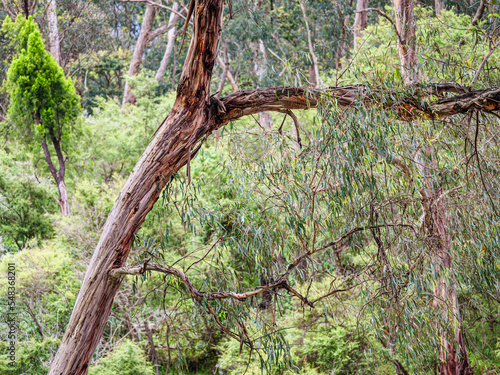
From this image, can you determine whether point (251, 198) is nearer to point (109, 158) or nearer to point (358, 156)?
point (358, 156)

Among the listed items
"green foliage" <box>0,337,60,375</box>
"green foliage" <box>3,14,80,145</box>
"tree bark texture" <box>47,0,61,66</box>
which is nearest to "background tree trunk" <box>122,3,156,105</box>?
"tree bark texture" <box>47,0,61,66</box>

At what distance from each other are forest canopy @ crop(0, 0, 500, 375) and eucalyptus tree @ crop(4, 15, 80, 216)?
41 millimetres

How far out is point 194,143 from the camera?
300 centimetres

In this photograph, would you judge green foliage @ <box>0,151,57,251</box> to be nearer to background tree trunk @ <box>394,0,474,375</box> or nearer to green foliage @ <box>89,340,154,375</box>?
green foliage @ <box>89,340,154,375</box>

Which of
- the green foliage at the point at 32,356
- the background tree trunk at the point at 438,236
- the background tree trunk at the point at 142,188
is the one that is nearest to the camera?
the background tree trunk at the point at 142,188

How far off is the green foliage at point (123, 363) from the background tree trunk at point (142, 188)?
337 centimetres

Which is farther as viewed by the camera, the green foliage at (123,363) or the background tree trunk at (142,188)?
the green foliage at (123,363)

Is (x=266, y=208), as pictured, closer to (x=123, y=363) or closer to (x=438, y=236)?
(x=438, y=236)

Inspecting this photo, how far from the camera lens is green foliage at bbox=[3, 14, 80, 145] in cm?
861

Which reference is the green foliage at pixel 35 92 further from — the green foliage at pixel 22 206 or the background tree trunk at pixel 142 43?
the background tree trunk at pixel 142 43

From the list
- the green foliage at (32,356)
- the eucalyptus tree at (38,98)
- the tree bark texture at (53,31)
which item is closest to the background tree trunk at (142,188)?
the green foliage at (32,356)

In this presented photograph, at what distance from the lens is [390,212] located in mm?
3922

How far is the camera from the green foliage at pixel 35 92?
861cm

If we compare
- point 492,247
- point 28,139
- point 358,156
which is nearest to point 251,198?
point 358,156
